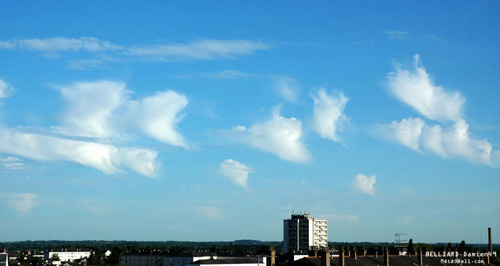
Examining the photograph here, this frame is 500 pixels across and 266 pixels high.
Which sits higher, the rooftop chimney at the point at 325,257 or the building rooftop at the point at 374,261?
the rooftop chimney at the point at 325,257

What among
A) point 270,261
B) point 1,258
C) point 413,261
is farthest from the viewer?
point 1,258

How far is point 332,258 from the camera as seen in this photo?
393 feet

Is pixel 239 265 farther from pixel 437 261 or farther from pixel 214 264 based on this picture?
pixel 437 261

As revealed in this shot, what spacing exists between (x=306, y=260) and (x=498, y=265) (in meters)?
70.3

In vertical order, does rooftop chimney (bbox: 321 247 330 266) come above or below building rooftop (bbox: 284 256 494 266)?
above

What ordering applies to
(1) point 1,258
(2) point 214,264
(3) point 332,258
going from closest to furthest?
(3) point 332,258, (1) point 1,258, (2) point 214,264

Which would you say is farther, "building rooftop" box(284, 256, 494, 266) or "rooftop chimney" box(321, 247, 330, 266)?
"building rooftop" box(284, 256, 494, 266)

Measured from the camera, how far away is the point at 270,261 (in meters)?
110

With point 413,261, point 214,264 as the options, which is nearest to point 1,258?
point 214,264

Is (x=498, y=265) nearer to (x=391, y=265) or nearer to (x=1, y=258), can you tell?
(x=391, y=265)

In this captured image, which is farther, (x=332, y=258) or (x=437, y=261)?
(x=437, y=261)

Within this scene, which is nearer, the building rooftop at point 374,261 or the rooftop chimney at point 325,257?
the rooftop chimney at point 325,257

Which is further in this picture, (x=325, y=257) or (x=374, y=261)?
(x=374, y=261)

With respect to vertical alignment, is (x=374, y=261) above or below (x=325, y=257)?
below
